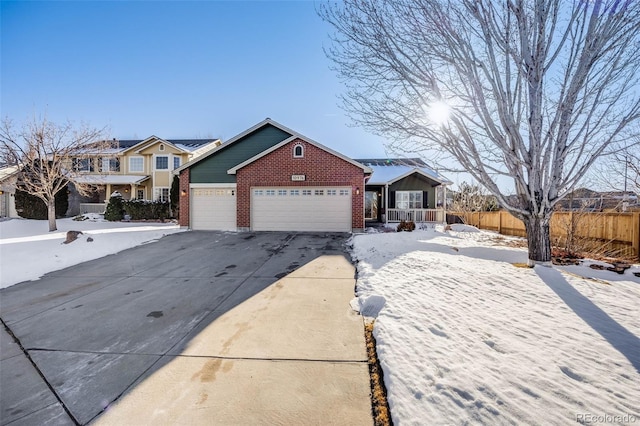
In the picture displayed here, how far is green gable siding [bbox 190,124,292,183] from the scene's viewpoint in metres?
13.5

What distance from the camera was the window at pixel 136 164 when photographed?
2206cm

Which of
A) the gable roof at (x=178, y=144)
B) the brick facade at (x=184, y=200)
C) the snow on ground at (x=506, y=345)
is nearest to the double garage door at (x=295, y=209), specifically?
the brick facade at (x=184, y=200)

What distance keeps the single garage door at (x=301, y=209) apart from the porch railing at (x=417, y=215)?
5466 mm

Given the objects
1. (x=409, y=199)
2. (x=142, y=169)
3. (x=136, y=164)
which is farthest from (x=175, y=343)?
(x=136, y=164)

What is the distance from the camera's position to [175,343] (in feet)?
10.9

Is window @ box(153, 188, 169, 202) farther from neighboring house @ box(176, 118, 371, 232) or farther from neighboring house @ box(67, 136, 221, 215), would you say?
neighboring house @ box(176, 118, 371, 232)

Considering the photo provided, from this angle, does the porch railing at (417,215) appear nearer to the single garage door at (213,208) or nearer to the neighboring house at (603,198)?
the neighboring house at (603,198)

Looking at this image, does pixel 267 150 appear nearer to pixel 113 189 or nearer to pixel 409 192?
pixel 409 192

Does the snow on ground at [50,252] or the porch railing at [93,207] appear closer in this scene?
the snow on ground at [50,252]

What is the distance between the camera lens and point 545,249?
6.09 m

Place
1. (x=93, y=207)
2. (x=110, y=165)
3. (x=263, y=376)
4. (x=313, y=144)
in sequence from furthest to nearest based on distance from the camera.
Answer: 1. (x=110, y=165)
2. (x=93, y=207)
3. (x=313, y=144)
4. (x=263, y=376)

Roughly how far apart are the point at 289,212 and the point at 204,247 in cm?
430

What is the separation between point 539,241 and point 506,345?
14.9ft

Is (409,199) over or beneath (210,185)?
beneath
